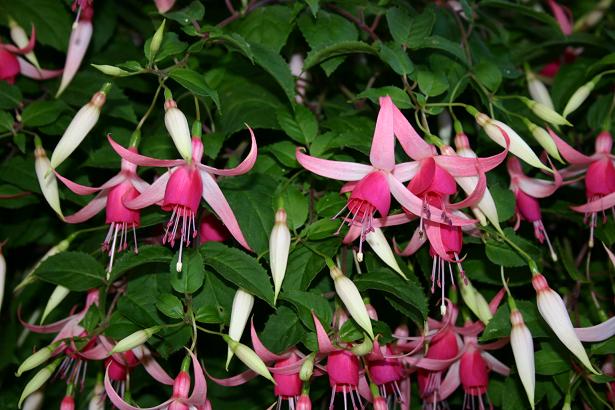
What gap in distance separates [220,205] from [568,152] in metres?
0.49

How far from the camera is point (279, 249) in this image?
815mm

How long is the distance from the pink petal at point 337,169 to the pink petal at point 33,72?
0.53m

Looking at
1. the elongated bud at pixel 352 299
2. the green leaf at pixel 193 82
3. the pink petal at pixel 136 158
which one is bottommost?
the elongated bud at pixel 352 299

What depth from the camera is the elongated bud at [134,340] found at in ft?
2.54

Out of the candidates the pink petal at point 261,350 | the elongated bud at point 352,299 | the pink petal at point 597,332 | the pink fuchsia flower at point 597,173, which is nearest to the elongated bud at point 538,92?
the pink fuchsia flower at point 597,173

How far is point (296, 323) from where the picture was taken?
0.84 meters

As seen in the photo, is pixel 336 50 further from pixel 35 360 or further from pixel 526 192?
pixel 35 360

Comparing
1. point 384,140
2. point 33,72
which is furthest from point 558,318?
point 33,72

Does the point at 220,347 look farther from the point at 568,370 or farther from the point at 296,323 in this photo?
the point at 568,370

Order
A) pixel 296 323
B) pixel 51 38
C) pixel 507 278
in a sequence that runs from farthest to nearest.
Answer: pixel 51 38
pixel 507 278
pixel 296 323

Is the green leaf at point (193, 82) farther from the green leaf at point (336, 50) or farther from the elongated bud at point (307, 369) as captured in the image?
the elongated bud at point (307, 369)

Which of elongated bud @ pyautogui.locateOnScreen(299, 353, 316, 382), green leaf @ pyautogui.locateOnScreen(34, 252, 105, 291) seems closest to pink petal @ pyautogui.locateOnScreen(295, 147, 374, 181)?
elongated bud @ pyautogui.locateOnScreen(299, 353, 316, 382)

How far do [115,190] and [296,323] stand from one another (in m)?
0.28

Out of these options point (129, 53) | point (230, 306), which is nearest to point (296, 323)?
point (230, 306)
